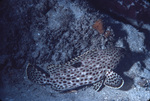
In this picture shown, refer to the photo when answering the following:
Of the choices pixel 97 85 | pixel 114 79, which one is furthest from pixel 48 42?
pixel 114 79

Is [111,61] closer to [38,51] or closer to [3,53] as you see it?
[38,51]

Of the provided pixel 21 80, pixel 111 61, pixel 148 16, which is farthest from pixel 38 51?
pixel 148 16

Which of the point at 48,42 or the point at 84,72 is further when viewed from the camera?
the point at 48,42

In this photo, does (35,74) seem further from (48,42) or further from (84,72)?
(84,72)

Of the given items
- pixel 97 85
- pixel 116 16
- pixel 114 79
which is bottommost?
pixel 97 85

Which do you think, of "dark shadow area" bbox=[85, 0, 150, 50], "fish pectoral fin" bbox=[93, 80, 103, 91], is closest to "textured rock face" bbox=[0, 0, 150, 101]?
"fish pectoral fin" bbox=[93, 80, 103, 91]

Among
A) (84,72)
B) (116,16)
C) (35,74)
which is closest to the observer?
(84,72)

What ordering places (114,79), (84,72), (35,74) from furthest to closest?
(35,74)
(114,79)
(84,72)
